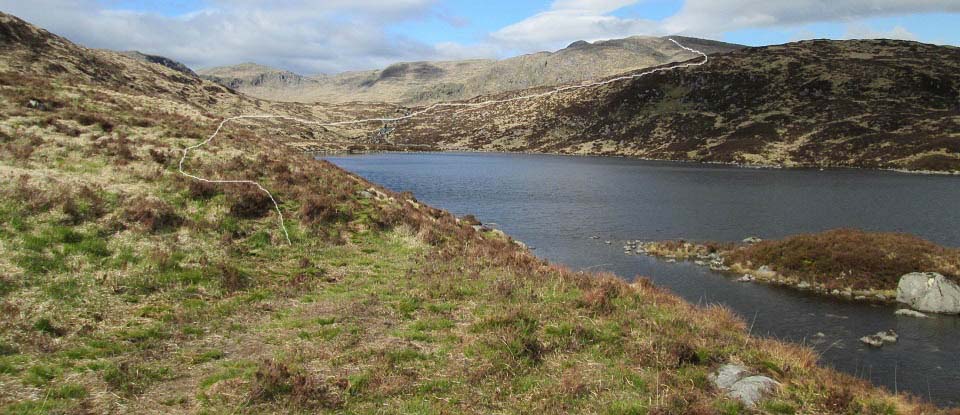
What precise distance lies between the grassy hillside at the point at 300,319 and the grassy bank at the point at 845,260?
745 inches

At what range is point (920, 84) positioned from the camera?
134 meters

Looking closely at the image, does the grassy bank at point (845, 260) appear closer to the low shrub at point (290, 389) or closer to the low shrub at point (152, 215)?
the low shrub at point (290, 389)

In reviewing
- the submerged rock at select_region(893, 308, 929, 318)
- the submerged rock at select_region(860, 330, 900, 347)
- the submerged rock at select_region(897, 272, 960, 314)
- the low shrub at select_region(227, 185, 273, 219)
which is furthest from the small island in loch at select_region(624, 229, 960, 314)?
the low shrub at select_region(227, 185, 273, 219)

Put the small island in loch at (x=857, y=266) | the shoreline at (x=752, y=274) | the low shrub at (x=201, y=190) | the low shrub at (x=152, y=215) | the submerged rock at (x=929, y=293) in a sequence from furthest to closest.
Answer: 1. the shoreline at (x=752, y=274)
2. the small island in loch at (x=857, y=266)
3. the submerged rock at (x=929, y=293)
4. the low shrub at (x=201, y=190)
5. the low shrub at (x=152, y=215)

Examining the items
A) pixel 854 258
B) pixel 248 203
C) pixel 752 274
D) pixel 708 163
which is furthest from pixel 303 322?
pixel 708 163

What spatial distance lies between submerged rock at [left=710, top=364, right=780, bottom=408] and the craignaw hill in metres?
107

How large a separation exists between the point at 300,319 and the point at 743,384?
10400mm

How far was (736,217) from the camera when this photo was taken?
53.1 meters

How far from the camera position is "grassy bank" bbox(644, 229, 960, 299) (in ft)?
97.5

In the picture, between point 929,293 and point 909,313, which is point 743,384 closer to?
point 909,313

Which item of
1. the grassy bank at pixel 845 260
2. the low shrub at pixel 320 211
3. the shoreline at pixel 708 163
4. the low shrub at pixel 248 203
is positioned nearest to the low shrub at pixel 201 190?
the low shrub at pixel 248 203

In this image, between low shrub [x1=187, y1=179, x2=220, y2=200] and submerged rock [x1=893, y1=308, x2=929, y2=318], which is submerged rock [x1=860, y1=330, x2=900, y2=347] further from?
low shrub [x1=187, y1=179, x2=220, y2=200]

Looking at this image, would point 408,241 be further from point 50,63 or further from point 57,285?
point 50,63

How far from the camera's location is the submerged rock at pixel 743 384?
1020 centimetres
